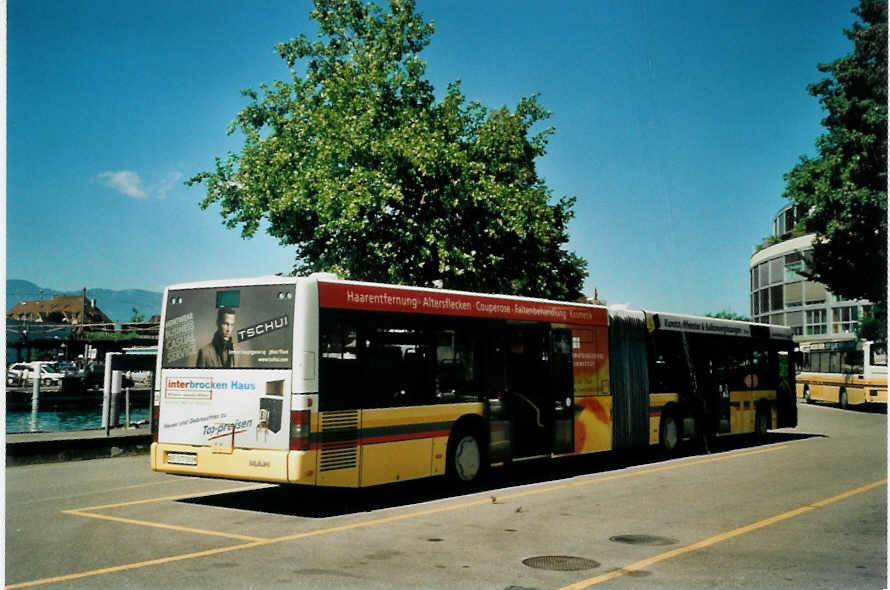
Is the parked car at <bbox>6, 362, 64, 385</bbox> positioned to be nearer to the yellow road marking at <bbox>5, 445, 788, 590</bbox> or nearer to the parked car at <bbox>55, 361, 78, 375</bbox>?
→ the parked car at <bbox>55, 361, 78, 375</bbox>

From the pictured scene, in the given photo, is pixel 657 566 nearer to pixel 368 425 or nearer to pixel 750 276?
pixel 368 425

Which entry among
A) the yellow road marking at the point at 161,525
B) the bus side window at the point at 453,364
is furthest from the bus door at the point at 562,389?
the yellow road marking at the point at 161,525

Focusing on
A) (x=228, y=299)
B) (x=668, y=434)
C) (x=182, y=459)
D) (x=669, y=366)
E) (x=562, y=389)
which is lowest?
(x=668, y=434)

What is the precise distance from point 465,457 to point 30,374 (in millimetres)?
63830

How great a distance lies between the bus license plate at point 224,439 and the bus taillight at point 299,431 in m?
0.86

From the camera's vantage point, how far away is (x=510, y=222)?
96.2 ft

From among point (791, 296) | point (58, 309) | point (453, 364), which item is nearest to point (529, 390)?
point (453, 364)

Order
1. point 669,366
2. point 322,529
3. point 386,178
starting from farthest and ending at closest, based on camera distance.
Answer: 1. point 386,178
2. point 669,366
3. point 322,529

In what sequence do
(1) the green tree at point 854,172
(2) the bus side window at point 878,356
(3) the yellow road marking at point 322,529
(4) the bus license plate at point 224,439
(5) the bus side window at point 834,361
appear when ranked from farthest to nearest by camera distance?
(5) the bus side window at point 834,361
(2) the bus side window at point 878,356
(1) the green tree at point 854,172
(4) the bus license plate at point 224,439
(3) the yellow road marking at point 322,529

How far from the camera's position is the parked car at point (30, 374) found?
6475cm

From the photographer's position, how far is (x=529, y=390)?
1458 centimetres

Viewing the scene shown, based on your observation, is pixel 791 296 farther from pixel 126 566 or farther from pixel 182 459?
pixel 126 566

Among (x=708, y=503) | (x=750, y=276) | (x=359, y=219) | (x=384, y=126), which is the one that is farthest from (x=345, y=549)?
(x=750, y=276)

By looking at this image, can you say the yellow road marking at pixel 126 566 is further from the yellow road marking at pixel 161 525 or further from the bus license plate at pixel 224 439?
the bus license plate at pixel 224 439
